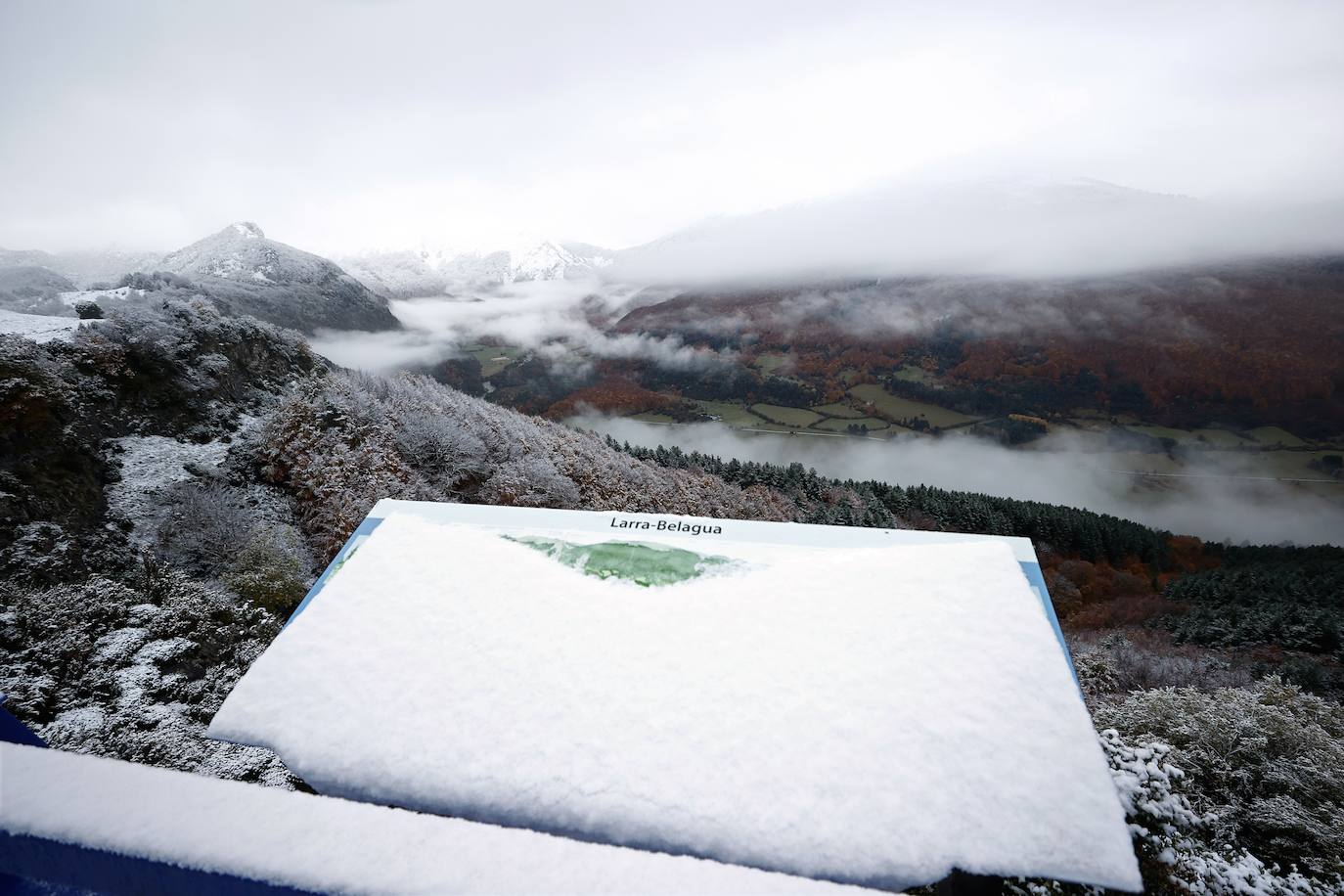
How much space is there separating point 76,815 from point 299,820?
52cm

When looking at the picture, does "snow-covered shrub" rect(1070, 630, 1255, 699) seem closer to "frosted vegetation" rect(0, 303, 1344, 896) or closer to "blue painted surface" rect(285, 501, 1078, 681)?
"frosted vegetation" rect(0, 303, 1344, 896)

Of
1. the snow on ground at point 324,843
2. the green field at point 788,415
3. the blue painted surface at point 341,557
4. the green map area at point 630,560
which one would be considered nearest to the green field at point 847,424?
the green field at point 788,415

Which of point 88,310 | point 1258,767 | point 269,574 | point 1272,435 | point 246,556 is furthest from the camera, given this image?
point 1272,435

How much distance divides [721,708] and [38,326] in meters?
15.3

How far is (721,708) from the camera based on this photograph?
1.96m

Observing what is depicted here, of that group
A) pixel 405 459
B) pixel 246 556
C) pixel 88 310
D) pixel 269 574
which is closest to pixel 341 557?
pixel 269 574

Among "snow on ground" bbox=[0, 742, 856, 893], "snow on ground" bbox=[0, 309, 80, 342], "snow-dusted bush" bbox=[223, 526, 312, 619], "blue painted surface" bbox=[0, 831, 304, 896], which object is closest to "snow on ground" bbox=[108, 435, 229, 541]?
"snow-dusted bush" bbox=[223, 526, 312, 619]

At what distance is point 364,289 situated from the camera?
4528 centimetres

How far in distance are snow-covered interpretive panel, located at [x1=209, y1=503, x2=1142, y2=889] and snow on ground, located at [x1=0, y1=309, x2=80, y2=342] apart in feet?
40.6

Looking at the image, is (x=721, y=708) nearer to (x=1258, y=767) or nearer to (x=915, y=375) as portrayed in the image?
(x=1258, y=767)

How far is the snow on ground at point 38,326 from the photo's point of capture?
30.9 feet

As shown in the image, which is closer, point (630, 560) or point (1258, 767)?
point (630, 560)

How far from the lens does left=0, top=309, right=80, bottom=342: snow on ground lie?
30.9 ft

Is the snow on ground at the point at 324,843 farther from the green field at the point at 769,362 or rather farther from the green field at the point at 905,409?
the green field at the point at 769,362
